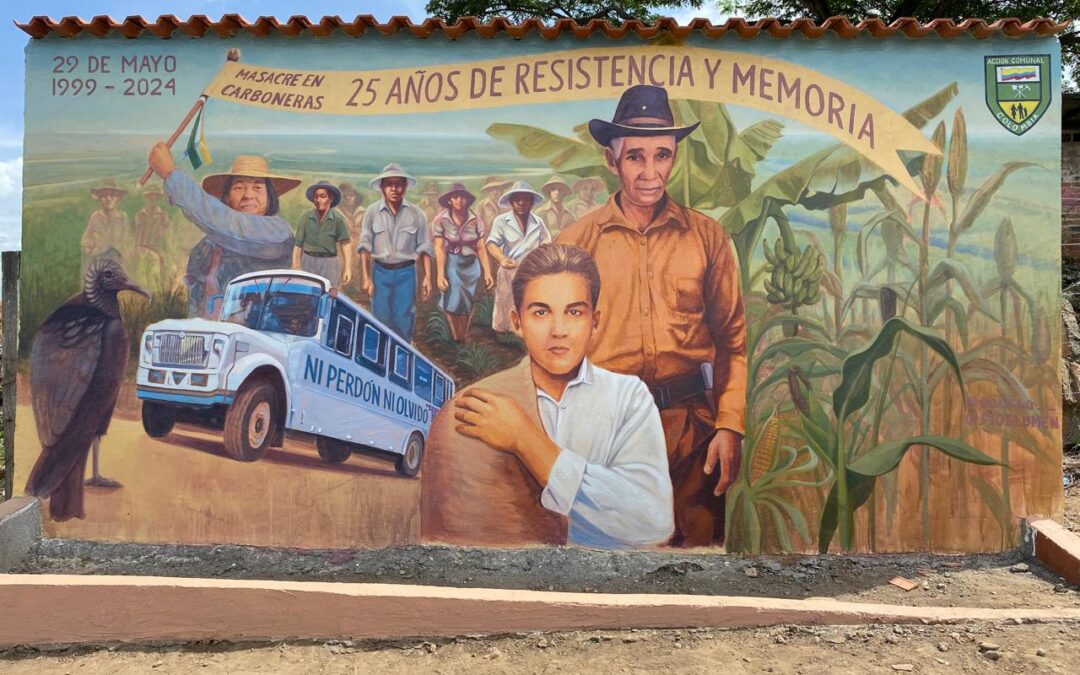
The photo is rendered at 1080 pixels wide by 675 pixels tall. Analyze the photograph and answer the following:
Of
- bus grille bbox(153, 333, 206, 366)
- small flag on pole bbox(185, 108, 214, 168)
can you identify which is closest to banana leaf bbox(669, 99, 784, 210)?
small flag on pole bbox(185, 108, 214, 168)

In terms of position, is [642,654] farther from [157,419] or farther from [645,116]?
[157,419]

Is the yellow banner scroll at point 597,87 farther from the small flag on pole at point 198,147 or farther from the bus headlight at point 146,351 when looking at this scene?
the bus headlight at point 146,351

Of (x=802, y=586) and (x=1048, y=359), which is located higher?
(x=1048, y=359)

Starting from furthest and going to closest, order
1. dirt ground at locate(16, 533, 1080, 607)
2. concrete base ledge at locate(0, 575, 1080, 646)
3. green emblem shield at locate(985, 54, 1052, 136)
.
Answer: green emblem shield at locate(985, 54, 1052, 136)
dirt ground at locate(16, 533, 1080, 607)
concrete base ledge at locate(0, 575, 1080, 646)

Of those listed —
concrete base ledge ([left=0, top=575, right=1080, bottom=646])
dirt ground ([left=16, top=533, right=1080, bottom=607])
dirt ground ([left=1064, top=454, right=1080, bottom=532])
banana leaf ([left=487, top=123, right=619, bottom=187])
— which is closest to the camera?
concrete base ledge ([left=0, top=575, right=1080, bottom=646])

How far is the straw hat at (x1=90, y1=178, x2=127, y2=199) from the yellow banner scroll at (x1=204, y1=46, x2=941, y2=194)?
0.90 metres

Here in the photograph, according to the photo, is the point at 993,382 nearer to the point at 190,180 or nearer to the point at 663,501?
the point at 663,501

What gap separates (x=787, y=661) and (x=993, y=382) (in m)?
2.46

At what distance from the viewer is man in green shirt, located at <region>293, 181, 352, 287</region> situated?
466cm

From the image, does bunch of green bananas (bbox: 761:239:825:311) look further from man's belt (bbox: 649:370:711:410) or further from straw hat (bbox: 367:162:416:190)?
straw hat (bbox: 367:162:416:190)

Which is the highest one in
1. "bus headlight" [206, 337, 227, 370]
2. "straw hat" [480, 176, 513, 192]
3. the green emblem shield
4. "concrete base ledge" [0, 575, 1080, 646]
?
the green emblem shield

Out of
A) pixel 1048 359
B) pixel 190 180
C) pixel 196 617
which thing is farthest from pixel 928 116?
pixel 196 617

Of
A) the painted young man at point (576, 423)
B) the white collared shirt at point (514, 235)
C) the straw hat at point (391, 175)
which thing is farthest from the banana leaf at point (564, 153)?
the straw hat at point (391, 175)

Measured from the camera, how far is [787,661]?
336 centimetres
